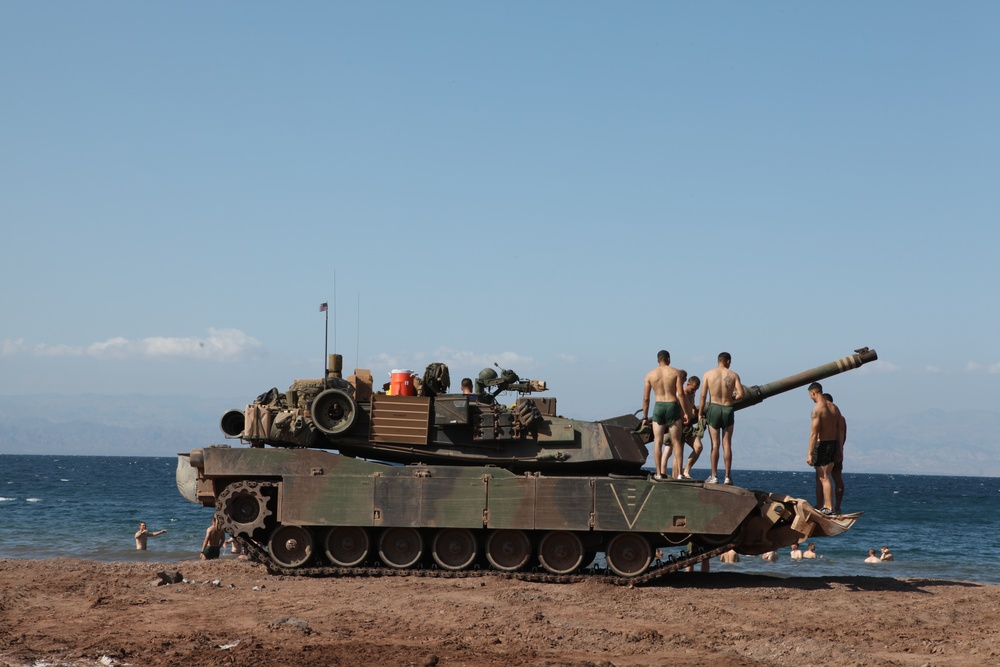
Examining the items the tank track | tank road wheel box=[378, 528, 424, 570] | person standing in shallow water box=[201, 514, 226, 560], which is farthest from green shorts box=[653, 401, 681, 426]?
person standing in shallow water box=[201, 514, 226, 560]

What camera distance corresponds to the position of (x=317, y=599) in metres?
15.7

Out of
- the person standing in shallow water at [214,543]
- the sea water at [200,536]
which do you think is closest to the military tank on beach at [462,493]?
the person standing in shallow water at [214,543]

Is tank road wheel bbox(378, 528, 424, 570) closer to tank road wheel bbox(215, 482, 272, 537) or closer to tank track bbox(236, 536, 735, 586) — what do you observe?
tank track bbox(236, 536, 735, 586)

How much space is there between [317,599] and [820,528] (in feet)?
26.3

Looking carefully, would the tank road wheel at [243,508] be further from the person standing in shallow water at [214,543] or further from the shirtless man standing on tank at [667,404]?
the shirtless man standing on tank at [667,404]

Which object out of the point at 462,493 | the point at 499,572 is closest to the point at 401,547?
the point at 462,493

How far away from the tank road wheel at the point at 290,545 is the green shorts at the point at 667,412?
6.18m

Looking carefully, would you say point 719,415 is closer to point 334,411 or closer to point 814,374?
point 814,374

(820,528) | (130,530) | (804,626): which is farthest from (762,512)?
(130,530)

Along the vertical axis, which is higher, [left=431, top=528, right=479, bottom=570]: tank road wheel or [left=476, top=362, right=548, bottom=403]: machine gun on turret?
[left=476, top=362, right=548, bottom=403]: machine gun on turret

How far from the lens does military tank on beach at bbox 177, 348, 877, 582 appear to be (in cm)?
1748

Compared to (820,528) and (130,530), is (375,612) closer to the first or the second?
(820,528)

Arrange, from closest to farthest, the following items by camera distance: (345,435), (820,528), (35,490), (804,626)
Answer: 1. (804,626)
2. (820,528)
3. (345,435)
4. (35,490)

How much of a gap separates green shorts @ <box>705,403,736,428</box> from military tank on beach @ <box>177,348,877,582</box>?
849 mm
